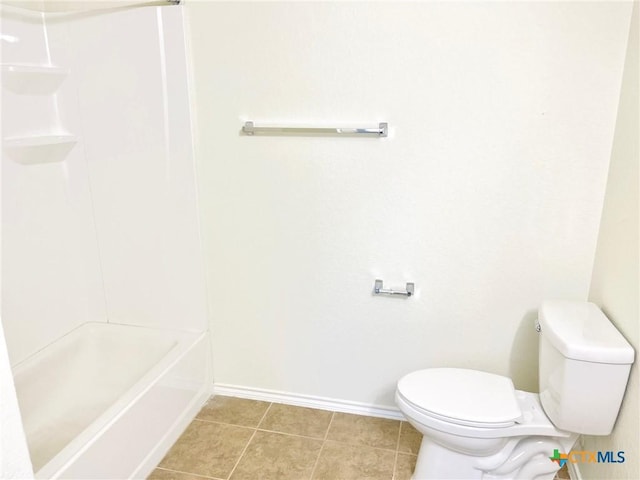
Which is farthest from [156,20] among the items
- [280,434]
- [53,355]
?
[280,434]

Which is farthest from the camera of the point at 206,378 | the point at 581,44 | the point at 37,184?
the point at 206,378

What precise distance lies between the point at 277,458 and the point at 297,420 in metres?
0.24

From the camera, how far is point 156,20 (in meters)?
1.95

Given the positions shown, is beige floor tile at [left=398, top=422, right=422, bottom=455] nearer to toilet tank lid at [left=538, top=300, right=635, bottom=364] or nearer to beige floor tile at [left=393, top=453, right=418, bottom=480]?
beige floor tile at [left=393, top=453, right=418, bottom=480]

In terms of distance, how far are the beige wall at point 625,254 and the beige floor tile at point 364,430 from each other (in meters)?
0.72

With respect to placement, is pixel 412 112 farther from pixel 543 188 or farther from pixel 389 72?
pixel 543 188

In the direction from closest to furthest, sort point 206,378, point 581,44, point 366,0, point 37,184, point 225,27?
point 581,44
point 366,0
point 225,27
point 37,184
point 206,378

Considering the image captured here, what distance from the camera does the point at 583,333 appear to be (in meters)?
1.57

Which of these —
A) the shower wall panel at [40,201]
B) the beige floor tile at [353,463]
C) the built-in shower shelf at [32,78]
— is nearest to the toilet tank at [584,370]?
the beige floor tile at [353,463]

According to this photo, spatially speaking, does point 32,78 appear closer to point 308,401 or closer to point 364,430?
point 308,401

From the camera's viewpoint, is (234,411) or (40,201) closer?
(40,201)

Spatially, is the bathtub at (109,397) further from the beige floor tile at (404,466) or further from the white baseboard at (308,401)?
the beige floor tile at (404,466)

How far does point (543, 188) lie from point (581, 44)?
1.60ft

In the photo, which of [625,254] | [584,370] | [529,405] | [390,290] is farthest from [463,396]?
[625,254]
